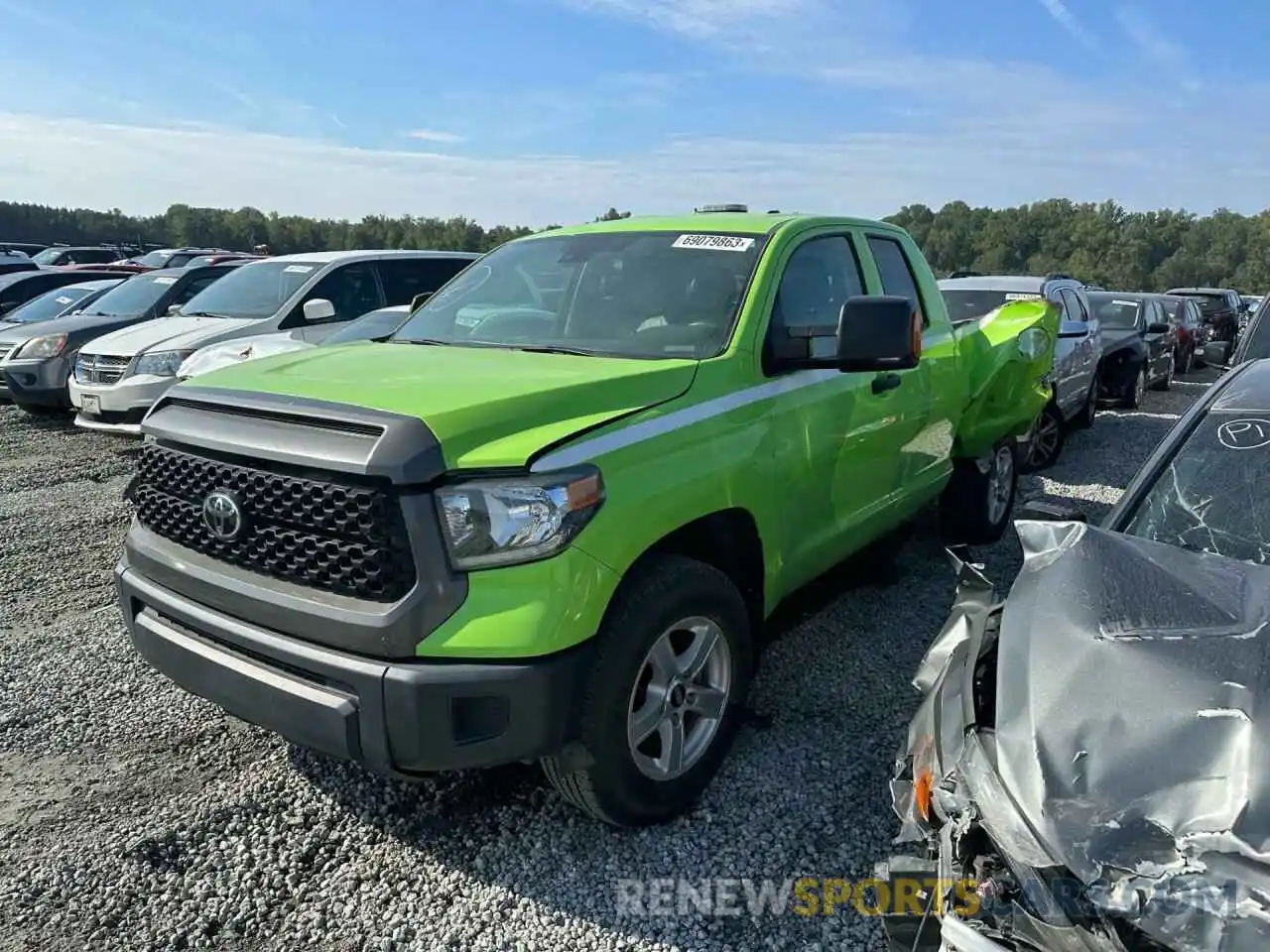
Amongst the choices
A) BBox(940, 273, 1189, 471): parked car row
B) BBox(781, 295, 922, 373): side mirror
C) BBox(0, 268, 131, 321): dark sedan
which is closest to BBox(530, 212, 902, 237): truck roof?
BBox(781, 295, 922, 373): side mirror

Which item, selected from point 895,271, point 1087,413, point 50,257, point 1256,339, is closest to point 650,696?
point 895,271

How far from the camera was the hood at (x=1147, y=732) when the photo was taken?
1475mm

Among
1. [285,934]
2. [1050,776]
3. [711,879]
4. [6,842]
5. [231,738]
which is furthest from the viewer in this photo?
[231,738]

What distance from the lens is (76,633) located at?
440 centimetres

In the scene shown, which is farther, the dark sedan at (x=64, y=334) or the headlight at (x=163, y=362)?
the dark sedan at (x=64, y=334)

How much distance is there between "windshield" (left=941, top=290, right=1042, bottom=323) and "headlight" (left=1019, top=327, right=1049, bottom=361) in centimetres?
304

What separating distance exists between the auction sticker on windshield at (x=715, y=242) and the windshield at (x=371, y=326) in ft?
13.3

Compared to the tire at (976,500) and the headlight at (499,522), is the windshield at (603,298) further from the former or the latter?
the tire at (976,500)

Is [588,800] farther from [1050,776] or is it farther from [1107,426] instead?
[1107,426]

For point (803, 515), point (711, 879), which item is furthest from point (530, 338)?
point (711, 879)

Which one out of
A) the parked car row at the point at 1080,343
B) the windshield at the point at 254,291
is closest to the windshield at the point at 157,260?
the windshield at the point at 254,291

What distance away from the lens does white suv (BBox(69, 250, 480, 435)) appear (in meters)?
7.72

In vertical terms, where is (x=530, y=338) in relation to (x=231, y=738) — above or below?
above

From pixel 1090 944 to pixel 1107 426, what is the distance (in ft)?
35.5
